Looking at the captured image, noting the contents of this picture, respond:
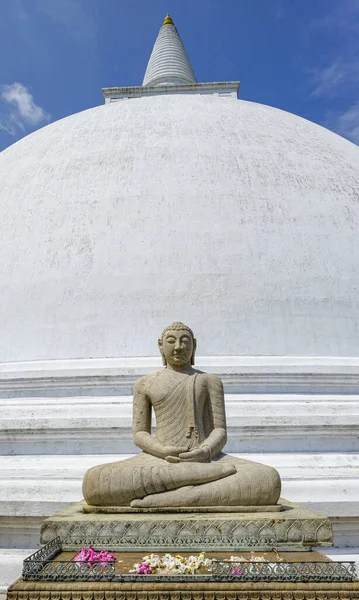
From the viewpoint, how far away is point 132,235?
711 centimetres

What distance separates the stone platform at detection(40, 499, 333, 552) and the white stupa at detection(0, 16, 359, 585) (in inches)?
71.9

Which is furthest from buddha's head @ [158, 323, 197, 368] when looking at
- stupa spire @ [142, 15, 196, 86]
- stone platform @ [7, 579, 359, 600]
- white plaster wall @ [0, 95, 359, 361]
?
stupa spire @ [142, 15, 196, 86]

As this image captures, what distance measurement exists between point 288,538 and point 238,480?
1.64 feet

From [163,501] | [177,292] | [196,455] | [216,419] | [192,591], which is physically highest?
[177,292]

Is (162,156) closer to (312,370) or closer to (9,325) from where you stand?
(9,325)

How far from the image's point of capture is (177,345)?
3848 mm

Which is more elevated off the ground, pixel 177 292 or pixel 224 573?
pixel 177 292

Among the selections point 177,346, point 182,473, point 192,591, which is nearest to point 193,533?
point 182,473

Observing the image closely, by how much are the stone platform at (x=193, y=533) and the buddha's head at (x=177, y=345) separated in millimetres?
1171

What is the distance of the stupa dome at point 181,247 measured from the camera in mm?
6738

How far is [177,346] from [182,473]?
92 centimetres

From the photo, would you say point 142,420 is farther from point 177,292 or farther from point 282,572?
point 177,292

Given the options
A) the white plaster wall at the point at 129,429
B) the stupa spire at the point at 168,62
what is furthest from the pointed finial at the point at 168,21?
the white plaster wall at the point at 129,429

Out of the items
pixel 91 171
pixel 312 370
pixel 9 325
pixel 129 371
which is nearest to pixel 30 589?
pixel 129 371
